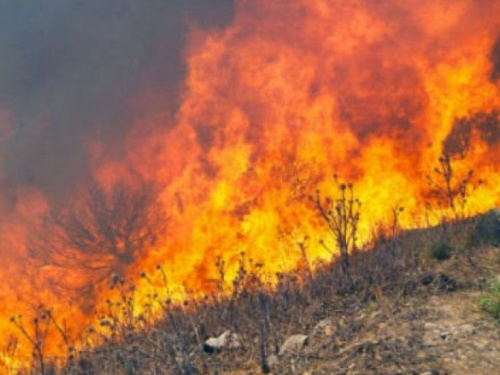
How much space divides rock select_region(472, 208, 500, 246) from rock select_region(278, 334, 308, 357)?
4545 mm

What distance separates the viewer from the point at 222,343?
7.16 meters

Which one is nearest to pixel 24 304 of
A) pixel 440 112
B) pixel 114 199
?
pixel 114 199

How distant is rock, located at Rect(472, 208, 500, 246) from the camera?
9.53 metres

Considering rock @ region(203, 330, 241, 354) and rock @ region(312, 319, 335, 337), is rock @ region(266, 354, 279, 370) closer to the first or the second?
rock @ region(312, 319, 335, 337)

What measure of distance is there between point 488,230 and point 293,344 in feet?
16.4

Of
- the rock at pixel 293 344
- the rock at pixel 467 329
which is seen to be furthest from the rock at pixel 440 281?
the rock at pixel 293 344

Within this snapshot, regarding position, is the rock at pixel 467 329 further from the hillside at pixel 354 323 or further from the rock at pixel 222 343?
the rock at pixel 222 343

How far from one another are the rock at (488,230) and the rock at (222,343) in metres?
4.77

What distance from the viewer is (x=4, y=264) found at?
59.3 feet

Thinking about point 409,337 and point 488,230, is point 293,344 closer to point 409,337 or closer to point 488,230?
point 409,337

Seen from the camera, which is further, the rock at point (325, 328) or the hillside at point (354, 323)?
the rock at point (325, 328)

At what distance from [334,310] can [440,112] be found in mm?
11553

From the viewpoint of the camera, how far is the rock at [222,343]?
23.3 ft

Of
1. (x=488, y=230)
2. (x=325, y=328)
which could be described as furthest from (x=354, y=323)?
(x=488, y=230)
